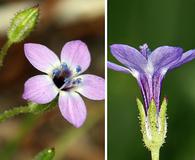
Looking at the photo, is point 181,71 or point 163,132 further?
point 181,71

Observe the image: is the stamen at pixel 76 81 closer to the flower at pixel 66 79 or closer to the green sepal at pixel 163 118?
the flower at pixel 66 79

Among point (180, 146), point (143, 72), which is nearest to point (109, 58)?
point (143, 72)

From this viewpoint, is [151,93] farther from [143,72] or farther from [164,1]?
[164,1]

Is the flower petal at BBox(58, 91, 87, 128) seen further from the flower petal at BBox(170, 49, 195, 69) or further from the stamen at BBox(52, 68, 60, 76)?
the flower petal at BBox(170, 49, 195, 69)

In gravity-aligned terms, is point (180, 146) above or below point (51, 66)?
below

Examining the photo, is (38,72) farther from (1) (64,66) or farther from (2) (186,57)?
(2) (186,57)
